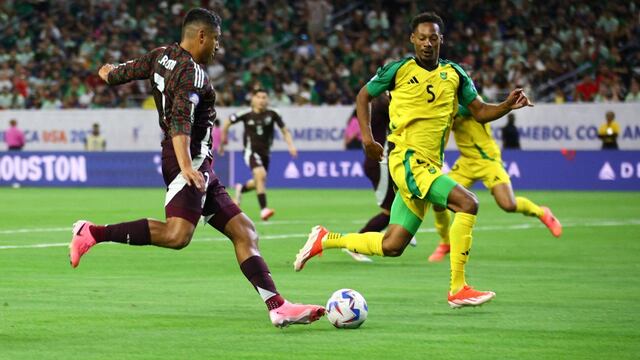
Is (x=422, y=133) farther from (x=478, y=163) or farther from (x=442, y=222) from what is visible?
(x=442, y=222)

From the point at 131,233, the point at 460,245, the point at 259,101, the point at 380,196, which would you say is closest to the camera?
the point at 131,233

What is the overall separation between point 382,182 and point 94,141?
2701 centimetres

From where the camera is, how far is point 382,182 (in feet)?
56.3

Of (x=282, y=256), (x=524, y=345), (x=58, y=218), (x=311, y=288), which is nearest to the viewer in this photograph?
(x=524, y=345)

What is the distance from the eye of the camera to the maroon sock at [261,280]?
9664mm

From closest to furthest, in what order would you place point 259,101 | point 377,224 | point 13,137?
point 377,224, point 259,101, point 13,137

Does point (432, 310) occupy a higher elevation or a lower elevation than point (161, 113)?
lower

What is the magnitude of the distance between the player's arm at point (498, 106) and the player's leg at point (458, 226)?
70 centimetres

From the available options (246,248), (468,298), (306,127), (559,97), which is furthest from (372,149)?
(306,127)

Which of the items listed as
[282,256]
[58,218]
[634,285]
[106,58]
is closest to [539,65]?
[106,58]

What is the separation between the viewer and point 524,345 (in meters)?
8.78

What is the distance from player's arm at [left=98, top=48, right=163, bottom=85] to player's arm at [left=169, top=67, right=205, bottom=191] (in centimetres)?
42

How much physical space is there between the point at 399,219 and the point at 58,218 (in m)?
14.1

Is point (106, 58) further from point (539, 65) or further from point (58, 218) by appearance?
point (58, 218)
